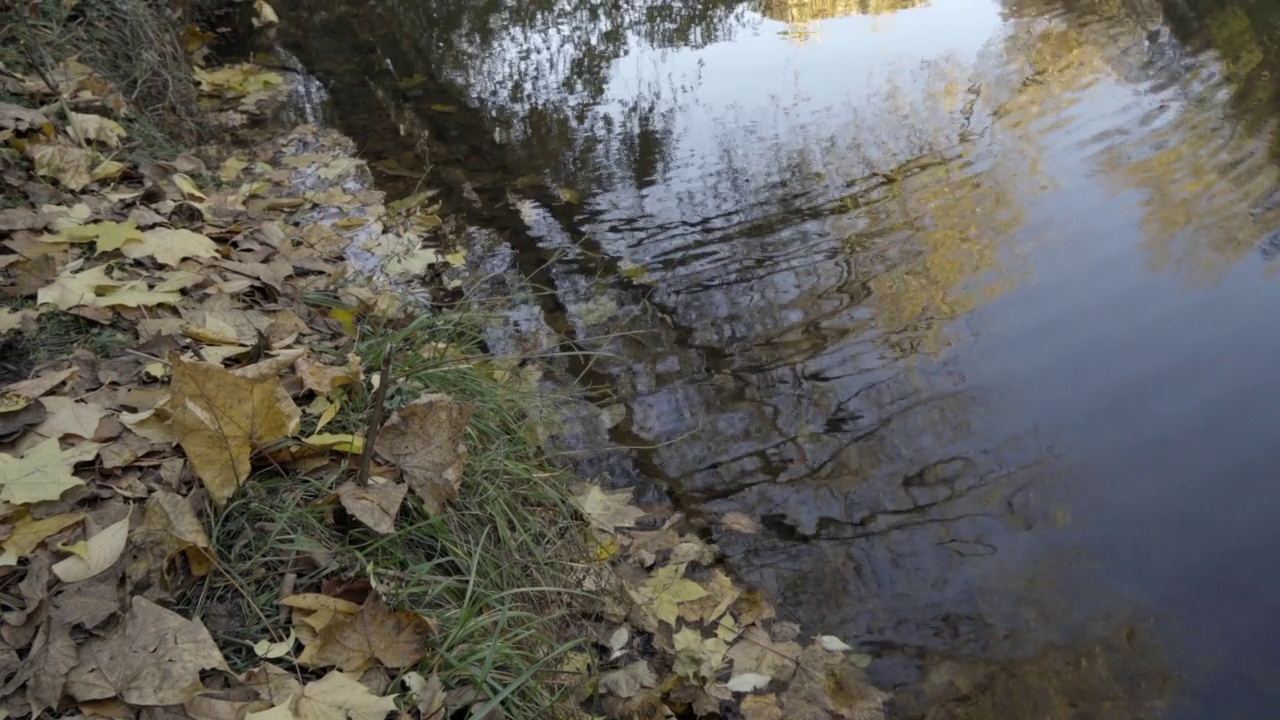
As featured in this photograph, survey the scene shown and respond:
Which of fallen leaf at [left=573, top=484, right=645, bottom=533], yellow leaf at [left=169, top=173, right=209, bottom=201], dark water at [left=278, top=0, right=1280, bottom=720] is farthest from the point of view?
yellow leaf at [left=169, top=173, right=209, bottom=201]

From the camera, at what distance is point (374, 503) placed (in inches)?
77.4

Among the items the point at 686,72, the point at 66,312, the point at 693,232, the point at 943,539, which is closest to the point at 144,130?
the point at 66,312

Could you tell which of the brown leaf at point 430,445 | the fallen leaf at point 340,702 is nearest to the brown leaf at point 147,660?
the fallen leaf at point 340,702

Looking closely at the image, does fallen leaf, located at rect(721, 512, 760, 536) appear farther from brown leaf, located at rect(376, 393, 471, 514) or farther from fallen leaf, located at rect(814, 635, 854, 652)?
brown leaf, located at rect(376, 393, 471, 514)

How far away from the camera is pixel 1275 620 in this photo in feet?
8.23

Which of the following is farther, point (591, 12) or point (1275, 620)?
point (591, 12)

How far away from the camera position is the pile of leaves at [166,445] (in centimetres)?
161

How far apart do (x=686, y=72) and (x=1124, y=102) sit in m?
2.47

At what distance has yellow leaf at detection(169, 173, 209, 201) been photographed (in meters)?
3.65

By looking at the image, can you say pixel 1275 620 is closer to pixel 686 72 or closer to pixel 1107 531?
pixel 1107 531

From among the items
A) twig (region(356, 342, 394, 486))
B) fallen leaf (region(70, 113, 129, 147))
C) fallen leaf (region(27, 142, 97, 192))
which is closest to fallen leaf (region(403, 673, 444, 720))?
twig (region(356, 342, 394, 486))

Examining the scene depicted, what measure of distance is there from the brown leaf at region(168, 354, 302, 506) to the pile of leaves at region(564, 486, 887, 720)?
805 mm

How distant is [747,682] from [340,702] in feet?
3.41

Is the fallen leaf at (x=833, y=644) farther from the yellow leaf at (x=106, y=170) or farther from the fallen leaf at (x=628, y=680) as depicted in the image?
the yellow leaf at (x=106, y=170)
